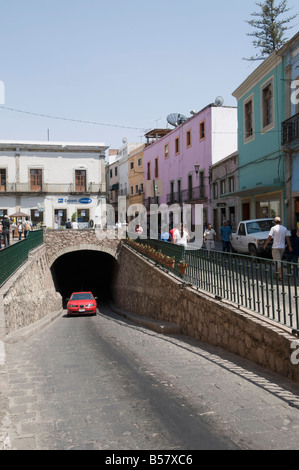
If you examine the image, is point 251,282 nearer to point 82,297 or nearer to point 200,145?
point 82,297

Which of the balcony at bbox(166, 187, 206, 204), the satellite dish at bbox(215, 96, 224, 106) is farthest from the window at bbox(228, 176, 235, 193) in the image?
the satellite dish at bbox(215, 96, 224, 106)

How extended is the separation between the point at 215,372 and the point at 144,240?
14.7 metres

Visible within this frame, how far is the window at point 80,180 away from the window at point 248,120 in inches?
916

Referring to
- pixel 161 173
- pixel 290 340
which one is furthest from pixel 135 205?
pixel 290 340

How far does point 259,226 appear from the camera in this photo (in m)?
18.2

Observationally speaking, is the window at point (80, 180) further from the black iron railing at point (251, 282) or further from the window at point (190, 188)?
the black iron railing at point (251, 282)

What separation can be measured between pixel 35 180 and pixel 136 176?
40.6 feet

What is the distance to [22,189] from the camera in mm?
42438

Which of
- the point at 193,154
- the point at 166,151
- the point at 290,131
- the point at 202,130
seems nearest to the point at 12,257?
the point at 290,131

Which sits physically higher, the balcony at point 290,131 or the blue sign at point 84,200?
the balcony at point 290,131

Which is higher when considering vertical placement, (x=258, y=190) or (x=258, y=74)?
(x=258, y=74)

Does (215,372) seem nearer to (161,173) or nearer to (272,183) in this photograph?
(272,183)

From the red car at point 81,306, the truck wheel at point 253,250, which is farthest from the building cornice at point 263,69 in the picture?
the red car at point 81,306

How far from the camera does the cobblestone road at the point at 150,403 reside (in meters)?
4.66
